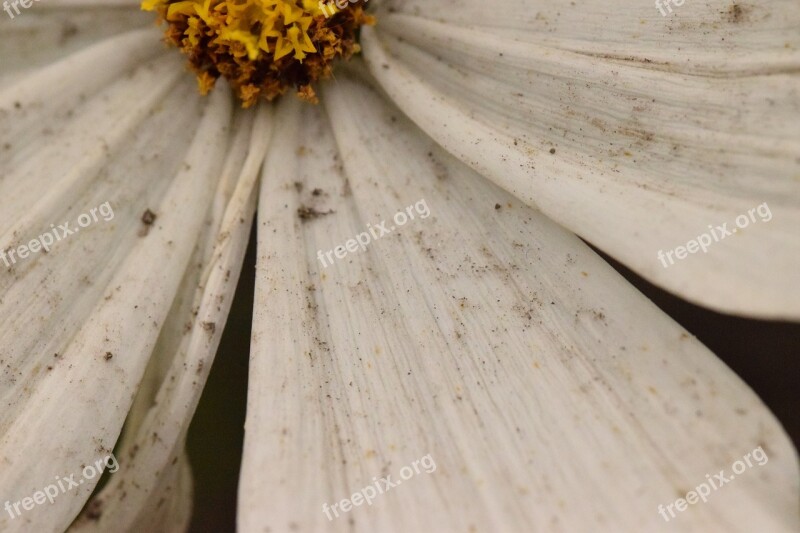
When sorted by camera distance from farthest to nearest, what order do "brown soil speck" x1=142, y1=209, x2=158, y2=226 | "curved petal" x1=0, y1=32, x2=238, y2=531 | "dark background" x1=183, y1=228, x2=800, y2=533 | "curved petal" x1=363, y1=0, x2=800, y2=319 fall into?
1. "dark background" x1=183, y1=228, x2=800, y2=533
2. "brown soil speck" x1=142, y1=209, x2=158, y2=226
3. "curved petal" x1=0, y1=32, x2=238, y2=531
4. "curved petal" x1=363, y1=0, x2=800, y2=319

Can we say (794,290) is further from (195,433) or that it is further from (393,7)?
(195,433)

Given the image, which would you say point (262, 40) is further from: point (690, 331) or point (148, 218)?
point (690, 331)

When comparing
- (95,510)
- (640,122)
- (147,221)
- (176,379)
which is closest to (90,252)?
(147,221)

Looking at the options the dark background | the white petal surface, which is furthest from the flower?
the dark background

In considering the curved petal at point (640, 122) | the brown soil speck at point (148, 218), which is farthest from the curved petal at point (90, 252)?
the curved petal at point (640, 122)

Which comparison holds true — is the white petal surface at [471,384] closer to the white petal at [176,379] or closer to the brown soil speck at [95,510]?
the white petal at [176,379]

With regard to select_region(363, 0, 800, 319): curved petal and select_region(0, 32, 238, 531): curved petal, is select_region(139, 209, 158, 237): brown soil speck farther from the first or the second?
select_region(363, 0, 800, 319): curved petal
